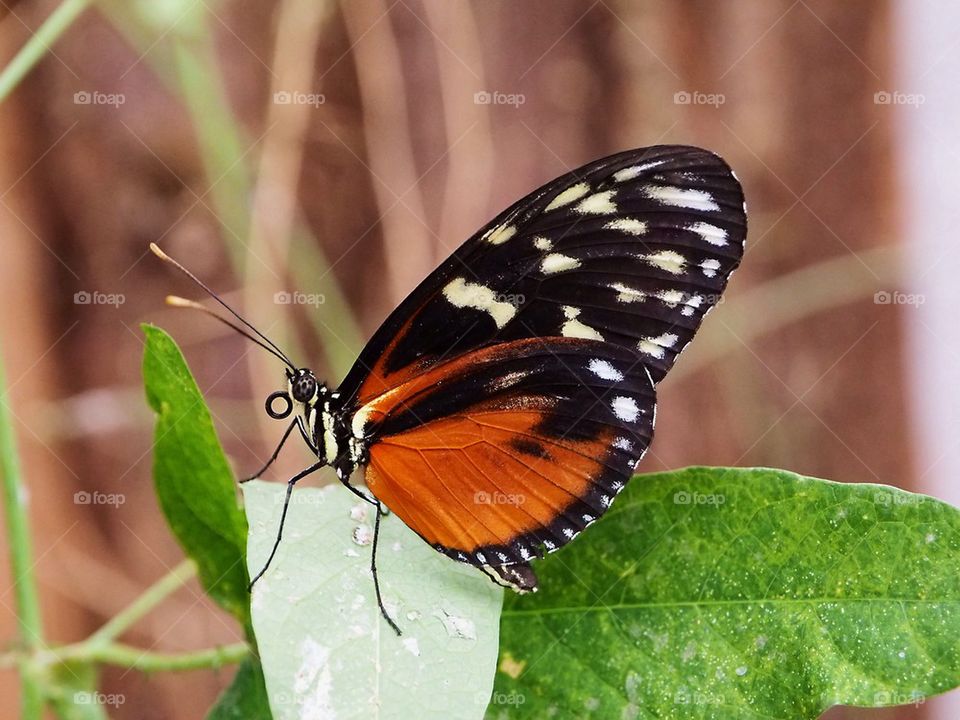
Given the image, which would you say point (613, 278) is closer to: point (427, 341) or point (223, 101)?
point (427, 341)

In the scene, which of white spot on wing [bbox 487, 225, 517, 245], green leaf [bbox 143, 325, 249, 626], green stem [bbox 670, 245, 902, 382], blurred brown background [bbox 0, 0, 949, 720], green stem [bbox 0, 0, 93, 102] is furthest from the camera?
green stem [bbox 670, 245, 902, 382]

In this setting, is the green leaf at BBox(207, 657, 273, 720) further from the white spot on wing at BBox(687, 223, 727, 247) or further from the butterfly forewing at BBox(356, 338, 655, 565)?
the white spot on wing at BBox(687, 223, 727, 247)

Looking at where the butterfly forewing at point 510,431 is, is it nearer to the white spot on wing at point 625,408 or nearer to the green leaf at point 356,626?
the white spot on wing at point 625,408

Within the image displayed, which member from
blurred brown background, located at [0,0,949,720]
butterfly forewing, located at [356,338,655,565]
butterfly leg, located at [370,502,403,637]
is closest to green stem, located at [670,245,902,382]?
blurred brown background, located at [0,0,949,720]

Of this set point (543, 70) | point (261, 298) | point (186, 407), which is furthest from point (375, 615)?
point (543, 70)

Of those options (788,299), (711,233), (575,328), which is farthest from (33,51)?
(788,299)

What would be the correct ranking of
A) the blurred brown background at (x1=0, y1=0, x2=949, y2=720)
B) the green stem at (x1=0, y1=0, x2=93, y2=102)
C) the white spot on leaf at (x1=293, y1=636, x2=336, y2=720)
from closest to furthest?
the white spot on leaf at (x1=293, y1=636, x2=336, y2=720) → the green stem at (x1=0, y1=0, x2=93, y2=102) → the blurred brown background at (x1=0, y1=0, x2=949, y2=720)

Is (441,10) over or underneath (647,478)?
over

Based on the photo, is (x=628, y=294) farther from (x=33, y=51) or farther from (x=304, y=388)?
(x=33, y=51)
